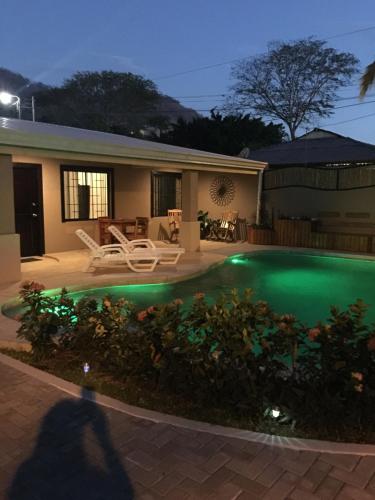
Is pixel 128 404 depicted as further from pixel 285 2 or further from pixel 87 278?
pixel 285 2

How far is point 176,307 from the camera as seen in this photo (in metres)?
3.73

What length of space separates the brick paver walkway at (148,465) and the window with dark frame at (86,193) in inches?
342

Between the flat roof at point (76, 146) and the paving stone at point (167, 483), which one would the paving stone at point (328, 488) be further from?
the flat roof at point (76, 146)

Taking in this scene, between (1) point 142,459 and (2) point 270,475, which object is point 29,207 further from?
(2) point 270,475

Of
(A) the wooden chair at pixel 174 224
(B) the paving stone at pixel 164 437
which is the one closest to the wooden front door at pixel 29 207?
(A) the wooden chair at pixel 174 224

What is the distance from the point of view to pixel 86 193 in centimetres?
1170

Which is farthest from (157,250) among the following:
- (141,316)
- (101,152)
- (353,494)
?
(353,494)

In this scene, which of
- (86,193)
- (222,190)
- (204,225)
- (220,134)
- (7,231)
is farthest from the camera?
(220,134)

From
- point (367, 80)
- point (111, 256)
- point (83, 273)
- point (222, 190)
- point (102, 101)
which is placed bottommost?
point (83, 273)

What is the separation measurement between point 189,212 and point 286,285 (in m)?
3.58

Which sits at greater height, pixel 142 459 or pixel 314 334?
pixel 314 334

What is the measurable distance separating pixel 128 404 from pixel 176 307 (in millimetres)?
879

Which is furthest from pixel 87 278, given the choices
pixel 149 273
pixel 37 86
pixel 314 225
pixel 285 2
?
pixel 37 86

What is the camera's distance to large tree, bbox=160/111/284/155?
2505 centimetres
